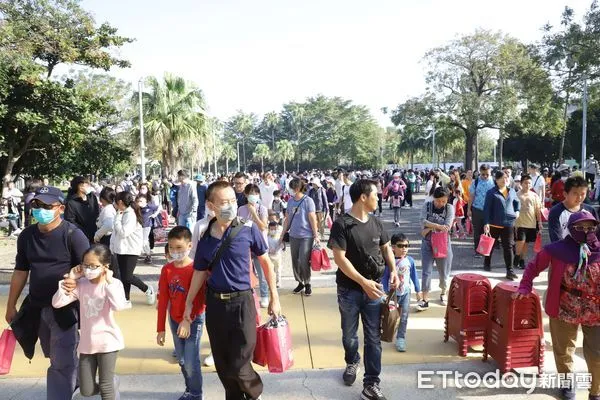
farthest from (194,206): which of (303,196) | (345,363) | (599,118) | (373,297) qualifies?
(599,118)

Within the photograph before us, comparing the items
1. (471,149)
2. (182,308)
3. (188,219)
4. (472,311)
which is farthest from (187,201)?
(471,149)

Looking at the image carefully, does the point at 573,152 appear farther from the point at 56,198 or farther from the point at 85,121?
the point at 56,198

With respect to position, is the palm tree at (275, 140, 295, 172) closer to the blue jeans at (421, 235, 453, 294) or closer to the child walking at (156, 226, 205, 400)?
the blue jeans at (421, 235, 453, 294)

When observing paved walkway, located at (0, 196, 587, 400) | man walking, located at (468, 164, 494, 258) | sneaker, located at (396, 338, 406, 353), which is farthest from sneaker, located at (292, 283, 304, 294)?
man walking, located at (468, 164, 494, 258)

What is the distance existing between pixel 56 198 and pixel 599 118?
41.9 m

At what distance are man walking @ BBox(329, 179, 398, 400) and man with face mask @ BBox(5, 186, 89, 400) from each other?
191 cm

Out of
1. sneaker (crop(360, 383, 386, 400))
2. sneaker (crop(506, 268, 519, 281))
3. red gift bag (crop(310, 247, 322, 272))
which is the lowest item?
sneaker (crop(360, 383, 386, 400))

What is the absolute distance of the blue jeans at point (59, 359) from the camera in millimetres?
3357

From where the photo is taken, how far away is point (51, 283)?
3357mm

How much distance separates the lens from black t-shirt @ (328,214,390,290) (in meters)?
3.68

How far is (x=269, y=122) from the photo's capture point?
85.2 meters

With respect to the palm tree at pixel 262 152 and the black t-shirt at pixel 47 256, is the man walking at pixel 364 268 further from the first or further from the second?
the palm tree at pixel 262 152

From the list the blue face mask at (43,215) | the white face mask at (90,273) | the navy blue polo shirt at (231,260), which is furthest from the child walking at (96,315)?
the navy blue polo shirt at (231,260)

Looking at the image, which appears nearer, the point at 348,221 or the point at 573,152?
the point at 348,221
